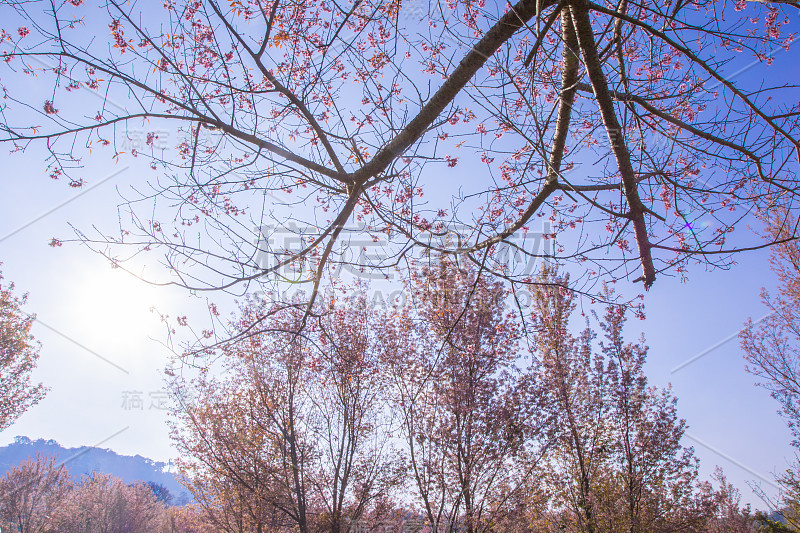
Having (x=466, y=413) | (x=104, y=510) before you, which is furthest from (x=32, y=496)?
(x=466, y=413)

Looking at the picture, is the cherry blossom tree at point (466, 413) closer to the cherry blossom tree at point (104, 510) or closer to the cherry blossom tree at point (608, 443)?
the cherry blossom tree at point (608, 443)

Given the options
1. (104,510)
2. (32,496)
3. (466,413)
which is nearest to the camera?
(466,413)

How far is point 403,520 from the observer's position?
347 inches

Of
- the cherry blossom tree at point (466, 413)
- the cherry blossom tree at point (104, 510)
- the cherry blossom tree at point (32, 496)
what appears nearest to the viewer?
the cherry blossom tree at point (466, 413)

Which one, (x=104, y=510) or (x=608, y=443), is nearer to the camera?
(x=608, y=443)

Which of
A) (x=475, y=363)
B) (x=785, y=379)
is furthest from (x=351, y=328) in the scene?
(x=785, y=379)

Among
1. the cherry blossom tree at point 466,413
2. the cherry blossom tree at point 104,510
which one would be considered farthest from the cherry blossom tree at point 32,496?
the cherry blossom tree at point 466,413

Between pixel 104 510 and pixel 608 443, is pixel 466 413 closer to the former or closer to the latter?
pixel 608 443

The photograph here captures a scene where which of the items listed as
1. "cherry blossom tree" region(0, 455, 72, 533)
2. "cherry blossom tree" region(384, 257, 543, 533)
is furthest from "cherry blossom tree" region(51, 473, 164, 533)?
"cherry blossom tree" region(384, 257, 543, 533)

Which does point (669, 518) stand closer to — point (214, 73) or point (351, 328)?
point (351, 328)

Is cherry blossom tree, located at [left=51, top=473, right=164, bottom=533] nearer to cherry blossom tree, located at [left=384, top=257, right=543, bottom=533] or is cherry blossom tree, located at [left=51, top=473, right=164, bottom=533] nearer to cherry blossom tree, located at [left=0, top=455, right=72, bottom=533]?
cherry blossom tree, located at [left=0, top=455, right=72, bottom=533]

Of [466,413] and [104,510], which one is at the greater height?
[466,413]

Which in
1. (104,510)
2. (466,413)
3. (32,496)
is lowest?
(104,510)

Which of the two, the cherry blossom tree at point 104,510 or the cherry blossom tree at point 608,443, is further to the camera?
the cherry blossom tree at point 104,510
